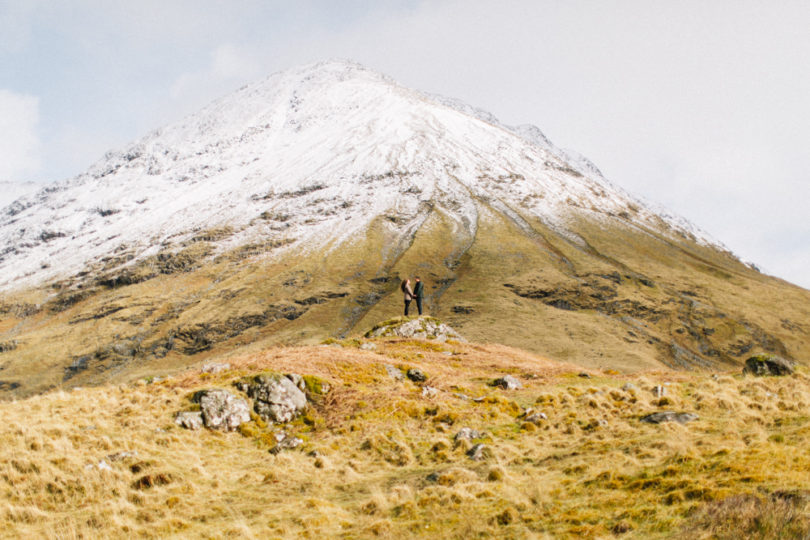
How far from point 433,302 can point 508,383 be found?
10208cm

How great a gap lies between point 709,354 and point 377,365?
112 m

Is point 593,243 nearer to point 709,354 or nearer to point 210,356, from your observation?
point 709,354

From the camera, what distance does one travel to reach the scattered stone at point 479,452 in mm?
14625

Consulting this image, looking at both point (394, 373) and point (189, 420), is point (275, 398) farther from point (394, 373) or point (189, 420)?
point (394, 373)

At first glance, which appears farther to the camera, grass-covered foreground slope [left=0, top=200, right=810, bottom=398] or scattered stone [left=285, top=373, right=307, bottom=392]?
grass-covered foreground slope [left=0, top=200, right=810, bottom=398]

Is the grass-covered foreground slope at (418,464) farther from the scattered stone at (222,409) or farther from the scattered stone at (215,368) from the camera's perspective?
the scattered stone at (215,368)

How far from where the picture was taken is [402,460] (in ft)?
50.0

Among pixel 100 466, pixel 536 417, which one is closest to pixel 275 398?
pixel 100 466

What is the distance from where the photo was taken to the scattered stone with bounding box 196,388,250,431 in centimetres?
1748

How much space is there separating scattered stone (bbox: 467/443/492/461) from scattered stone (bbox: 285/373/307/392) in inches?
345

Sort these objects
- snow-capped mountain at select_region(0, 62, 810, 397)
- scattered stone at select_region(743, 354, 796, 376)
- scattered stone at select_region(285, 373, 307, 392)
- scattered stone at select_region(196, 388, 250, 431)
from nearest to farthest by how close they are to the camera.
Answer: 1. scattered stone at select_region(196, 388, 250, 431)
2. scattered stone at select_region(285, 373, 307, 392)
3. scattered stone at select_region(743, 354, 796, 376)
4. snow-capped mountain at select_region(0, 62, 810, 397)

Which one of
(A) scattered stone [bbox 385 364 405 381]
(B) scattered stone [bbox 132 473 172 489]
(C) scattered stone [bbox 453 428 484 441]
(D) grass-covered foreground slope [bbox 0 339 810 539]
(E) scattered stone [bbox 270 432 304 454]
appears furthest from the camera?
(A) scattered stone [bbox 385 364 405 381]

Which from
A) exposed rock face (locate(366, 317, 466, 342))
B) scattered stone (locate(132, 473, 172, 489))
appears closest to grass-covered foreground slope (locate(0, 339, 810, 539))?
scattered stone (locate(132, 473, 172, 489))

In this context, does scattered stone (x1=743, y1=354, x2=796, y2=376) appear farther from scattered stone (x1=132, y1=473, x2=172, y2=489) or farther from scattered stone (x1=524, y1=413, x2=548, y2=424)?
scattered stone (x1=132, y1=473, x2=172, y2=489)
